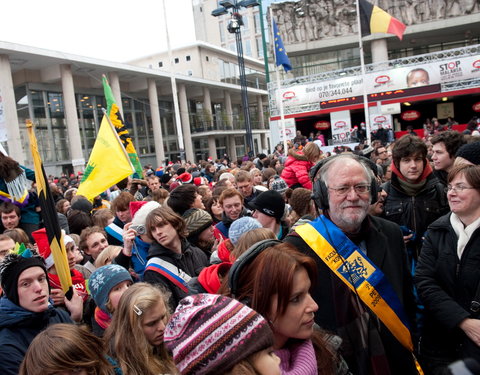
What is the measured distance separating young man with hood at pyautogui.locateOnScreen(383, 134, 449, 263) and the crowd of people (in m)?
0.01

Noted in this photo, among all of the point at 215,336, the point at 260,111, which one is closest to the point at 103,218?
the point at 215,336

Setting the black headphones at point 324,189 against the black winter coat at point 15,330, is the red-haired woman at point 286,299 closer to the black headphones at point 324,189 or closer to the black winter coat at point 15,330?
the black headphones at point 324,189

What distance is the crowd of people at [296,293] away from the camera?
1.73 meters

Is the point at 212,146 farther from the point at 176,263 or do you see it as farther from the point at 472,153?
the point at 472,153

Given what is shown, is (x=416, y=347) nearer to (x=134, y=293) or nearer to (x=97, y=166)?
(x=134, y=293)

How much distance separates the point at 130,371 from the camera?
244 cm

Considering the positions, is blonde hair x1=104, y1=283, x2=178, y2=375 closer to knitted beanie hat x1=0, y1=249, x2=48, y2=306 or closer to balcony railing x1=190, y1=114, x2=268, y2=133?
knitted beanie hat x1=0, y1=249, x2=48, y2=306

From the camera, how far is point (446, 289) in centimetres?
278

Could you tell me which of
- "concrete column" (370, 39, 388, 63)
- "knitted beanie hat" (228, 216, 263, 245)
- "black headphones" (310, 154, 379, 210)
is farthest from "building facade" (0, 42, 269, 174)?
"concrete column" (370, 39, 388, 63)

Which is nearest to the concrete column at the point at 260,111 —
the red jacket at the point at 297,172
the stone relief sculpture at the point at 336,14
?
the stone relief sculpture at the point at 336,14

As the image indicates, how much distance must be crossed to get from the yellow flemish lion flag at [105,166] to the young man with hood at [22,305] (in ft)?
13.2

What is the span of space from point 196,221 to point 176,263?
1122 millimetres

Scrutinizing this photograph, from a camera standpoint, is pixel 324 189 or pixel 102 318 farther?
pixel 102 318

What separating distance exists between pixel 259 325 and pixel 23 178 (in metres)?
5.54
